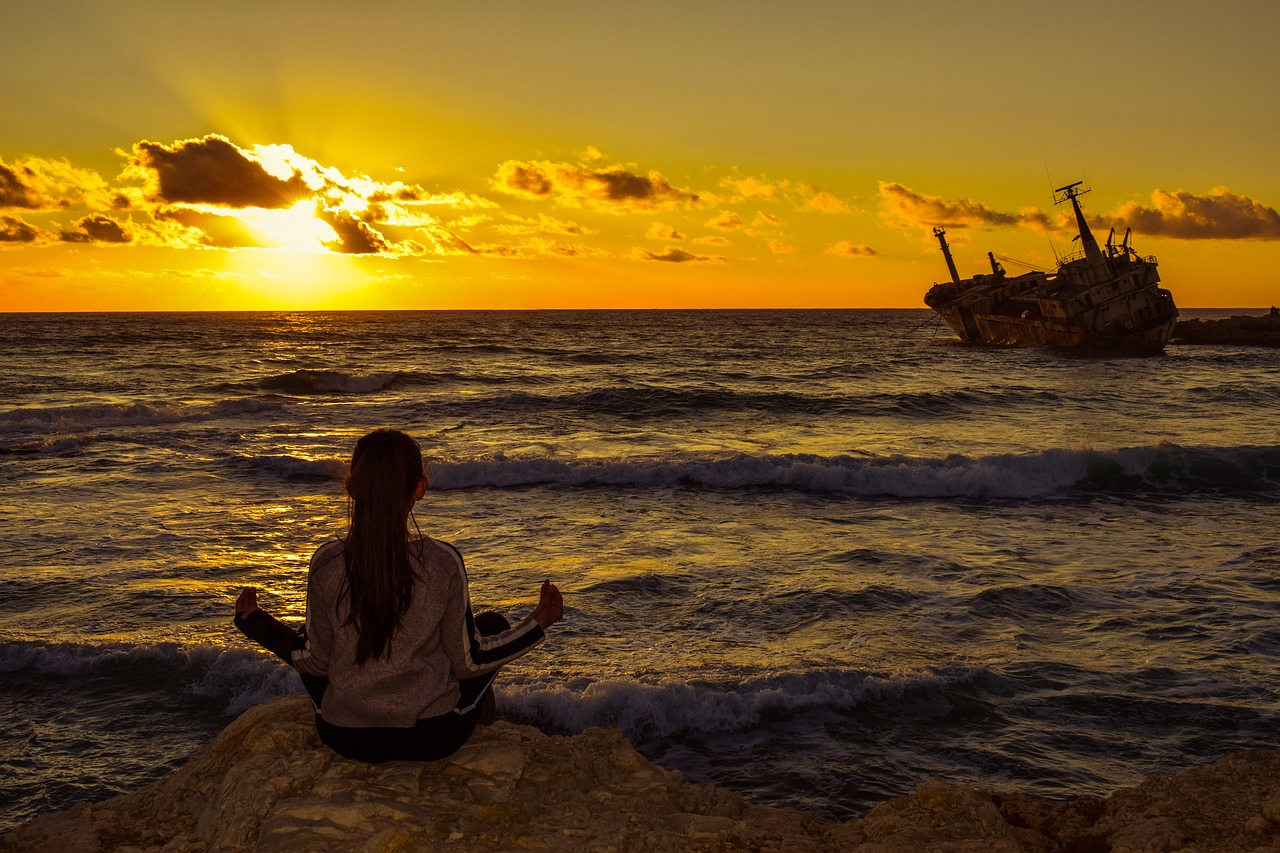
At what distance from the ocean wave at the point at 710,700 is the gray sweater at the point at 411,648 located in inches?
97.0

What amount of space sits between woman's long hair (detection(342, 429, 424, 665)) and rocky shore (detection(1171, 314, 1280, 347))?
78.0 meters

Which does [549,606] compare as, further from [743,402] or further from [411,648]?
[743,402]

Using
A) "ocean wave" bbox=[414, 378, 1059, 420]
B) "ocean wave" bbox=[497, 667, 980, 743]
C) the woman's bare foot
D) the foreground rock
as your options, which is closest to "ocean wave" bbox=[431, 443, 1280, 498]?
"ocean wave" bbox=[497, 667, 980, 743]

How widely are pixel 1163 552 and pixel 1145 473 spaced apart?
6.76 meters

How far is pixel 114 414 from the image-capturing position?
989 inches

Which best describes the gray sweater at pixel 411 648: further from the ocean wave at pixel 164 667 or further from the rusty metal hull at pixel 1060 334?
the rusty metal hull at pixel 1060 334

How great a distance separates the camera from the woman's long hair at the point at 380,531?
10.7 ft

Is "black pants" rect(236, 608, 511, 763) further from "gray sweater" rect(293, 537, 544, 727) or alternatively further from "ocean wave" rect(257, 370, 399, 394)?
"ocean wave" rect(257, 370, 399, 394)

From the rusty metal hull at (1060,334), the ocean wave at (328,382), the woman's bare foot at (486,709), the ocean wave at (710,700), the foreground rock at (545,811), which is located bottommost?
the ocean wave at (710,700)

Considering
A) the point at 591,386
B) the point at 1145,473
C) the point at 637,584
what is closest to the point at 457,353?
the point at 591,386

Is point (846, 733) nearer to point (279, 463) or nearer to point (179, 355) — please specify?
point (279, 463)

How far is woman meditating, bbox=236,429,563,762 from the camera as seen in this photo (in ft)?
10.8

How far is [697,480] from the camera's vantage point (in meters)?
16.1

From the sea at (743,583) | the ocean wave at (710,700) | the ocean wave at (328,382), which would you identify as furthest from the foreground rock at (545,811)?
the ocean wave at (328,382)
